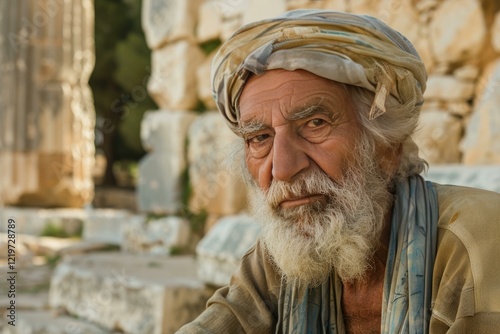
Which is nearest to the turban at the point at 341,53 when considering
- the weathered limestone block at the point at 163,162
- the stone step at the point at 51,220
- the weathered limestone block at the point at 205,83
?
the weathered limestone block at the point at 205,83

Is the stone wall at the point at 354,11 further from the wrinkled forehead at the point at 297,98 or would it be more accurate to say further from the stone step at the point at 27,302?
the stone step at the point at 27,302

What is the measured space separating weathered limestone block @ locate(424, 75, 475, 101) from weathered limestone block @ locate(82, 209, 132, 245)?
4.99 meters

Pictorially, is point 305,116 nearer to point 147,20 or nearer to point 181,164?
point 181,164

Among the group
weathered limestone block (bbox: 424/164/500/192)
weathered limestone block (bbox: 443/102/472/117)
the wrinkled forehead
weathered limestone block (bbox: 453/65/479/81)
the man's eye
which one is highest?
weathered limestone block (bbox: 453/65/479/81)

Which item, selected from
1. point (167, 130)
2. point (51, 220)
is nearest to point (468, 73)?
point (167, 130)

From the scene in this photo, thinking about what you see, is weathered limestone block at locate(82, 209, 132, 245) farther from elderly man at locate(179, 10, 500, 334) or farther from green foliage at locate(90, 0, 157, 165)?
elderly man at locate(179, 10, 500, 334)

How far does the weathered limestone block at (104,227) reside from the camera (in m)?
8.80

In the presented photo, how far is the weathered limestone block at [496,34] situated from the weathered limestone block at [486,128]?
0.09 meters

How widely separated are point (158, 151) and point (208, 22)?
1.29 meters

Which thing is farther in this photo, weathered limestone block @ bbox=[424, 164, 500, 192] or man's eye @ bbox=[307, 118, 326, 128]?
weathered limestone block @ bbox=[424, 164, 500, 192]

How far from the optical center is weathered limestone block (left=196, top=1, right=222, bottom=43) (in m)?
6.32

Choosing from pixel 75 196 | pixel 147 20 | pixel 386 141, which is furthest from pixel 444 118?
pixel 75 196

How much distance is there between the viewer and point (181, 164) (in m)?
6.79

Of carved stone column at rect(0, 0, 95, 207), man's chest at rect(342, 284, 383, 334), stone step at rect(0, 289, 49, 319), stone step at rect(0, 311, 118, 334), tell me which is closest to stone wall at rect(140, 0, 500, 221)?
man's chest at rect(342, 284, 383, 334)
